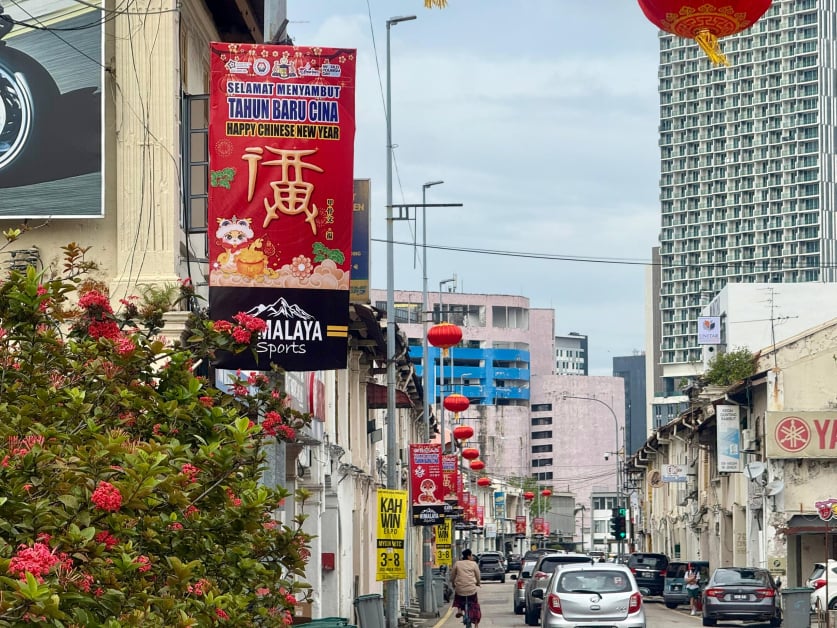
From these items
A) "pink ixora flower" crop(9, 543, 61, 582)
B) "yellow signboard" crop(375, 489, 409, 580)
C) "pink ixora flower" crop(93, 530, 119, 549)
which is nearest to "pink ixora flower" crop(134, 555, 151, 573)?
"pink ixora flower" crop(93, 530, 119, 549)

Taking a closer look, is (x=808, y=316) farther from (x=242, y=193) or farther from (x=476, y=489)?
(x=242, y=193)

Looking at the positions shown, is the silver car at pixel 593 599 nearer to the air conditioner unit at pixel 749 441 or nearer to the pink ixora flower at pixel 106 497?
the pink ixora flower at pixel 106 497

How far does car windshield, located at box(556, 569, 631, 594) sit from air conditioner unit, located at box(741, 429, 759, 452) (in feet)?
92.5

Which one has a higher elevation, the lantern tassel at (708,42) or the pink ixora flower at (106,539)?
the lantern tassel at (708,42)

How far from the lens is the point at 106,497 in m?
6.54

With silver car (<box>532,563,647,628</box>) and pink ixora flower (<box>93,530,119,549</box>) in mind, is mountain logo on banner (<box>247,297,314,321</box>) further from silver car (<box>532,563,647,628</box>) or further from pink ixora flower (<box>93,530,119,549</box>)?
silver car (<box>532,563,647,628</box>)

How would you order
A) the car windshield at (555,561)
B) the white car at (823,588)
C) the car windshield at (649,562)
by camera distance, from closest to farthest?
the white car at (823,588), the car windshield at (555,561), the car windshield at (649,562)

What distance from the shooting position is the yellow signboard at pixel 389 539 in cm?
2664

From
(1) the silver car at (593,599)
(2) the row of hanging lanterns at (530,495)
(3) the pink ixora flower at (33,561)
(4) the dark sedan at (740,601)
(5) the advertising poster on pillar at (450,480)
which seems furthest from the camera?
(2) the row of hanging lanterns at (530,495)

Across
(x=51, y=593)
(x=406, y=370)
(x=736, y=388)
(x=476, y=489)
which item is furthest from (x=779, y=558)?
(x=476, y=489)

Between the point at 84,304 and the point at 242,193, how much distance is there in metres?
4.53

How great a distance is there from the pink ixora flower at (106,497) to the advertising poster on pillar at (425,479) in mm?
31667

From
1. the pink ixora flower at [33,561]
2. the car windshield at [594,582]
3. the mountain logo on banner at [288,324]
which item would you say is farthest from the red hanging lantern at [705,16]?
the car windshield at [594,582]

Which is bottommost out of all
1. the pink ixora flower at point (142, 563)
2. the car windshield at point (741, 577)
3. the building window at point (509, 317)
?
the car windshield at point (741, 577)
